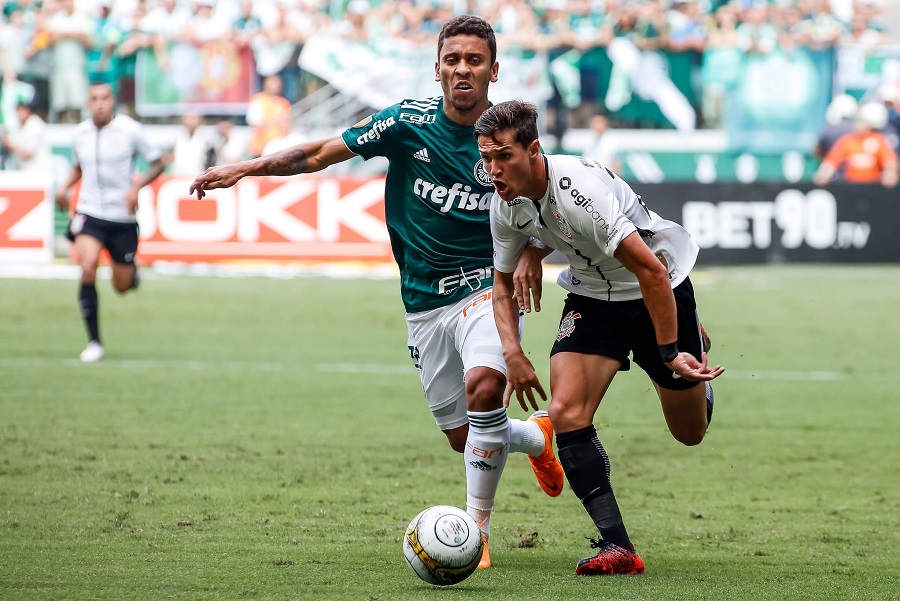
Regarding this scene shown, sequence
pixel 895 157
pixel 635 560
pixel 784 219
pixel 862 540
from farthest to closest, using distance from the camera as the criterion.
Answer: pixel 895 157 → pixel 784 219 → pixel 862 540 → pixel 635 560

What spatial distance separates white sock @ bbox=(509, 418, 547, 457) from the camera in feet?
20.6

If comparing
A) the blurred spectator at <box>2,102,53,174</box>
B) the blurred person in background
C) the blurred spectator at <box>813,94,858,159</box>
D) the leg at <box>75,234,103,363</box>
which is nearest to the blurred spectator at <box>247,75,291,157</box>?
the blurred spectator at <box>2,102,53,174</box>

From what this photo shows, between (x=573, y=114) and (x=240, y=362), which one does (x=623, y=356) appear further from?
(x=573, y=114)

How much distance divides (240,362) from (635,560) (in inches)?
307

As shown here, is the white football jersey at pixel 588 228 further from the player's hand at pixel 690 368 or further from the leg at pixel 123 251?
the leg at pixel 123 251

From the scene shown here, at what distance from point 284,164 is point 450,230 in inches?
31.8

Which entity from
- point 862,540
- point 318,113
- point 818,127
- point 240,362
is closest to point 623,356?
point 862,540

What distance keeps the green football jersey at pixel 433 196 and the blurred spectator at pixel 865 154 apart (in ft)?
63.3

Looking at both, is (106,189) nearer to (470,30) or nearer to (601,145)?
(470,30)

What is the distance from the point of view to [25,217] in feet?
69.7

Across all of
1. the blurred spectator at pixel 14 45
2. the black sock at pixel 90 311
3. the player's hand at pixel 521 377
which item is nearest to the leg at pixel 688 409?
the player's hand at pixel 521 377

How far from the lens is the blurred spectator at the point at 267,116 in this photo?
24.8 meters

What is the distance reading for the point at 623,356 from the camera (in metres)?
5.90

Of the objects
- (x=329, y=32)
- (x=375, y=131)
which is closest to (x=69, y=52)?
(x=329, y=32)
